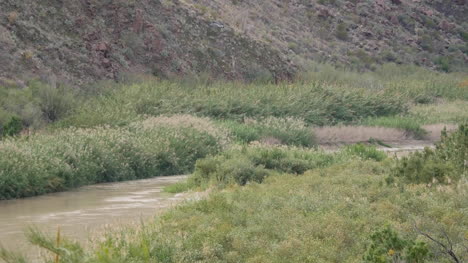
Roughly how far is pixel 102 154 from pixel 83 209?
6.18 m

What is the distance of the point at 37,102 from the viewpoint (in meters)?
36.2

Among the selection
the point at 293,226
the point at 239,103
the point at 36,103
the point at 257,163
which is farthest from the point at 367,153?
the point at 293,226

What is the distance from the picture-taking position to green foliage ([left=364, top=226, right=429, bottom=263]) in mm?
10602

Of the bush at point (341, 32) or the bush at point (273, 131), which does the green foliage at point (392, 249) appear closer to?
the bush at point (273, 131)

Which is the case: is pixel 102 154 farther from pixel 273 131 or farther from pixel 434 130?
pixel 434 130

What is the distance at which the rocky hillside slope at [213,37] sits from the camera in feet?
144

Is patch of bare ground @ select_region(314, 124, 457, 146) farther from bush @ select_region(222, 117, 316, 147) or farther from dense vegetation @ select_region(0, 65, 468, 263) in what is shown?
bush @ select_region(222, 117, 316, 147)

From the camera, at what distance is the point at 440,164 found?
19.5 metres

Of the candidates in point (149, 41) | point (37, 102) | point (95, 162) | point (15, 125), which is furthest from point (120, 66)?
point (95, 162)

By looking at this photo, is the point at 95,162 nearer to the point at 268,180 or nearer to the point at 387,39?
the point at 268,180

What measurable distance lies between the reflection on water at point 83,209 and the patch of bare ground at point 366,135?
14.2m

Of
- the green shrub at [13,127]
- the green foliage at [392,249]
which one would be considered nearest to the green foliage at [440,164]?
the green foliage at [392,249]

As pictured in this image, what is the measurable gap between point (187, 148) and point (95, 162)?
4.52m

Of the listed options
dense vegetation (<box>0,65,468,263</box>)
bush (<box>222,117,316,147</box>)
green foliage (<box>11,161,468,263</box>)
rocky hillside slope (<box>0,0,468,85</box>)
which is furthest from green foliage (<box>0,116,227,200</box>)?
rocky hillside slope (<box>0,0,468,85</box>)
